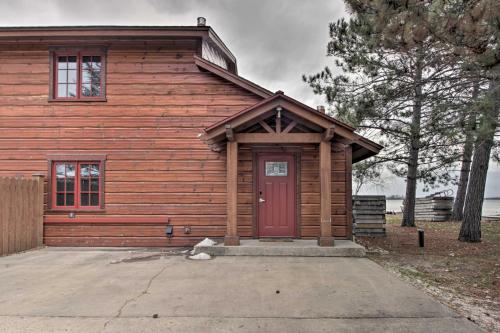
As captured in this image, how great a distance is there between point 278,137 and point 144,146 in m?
3.34

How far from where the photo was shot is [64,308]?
3955mm

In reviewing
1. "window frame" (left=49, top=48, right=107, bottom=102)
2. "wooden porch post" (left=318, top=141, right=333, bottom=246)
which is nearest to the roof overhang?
"window frame" (left=49, top=48, right=107, bottom=102)

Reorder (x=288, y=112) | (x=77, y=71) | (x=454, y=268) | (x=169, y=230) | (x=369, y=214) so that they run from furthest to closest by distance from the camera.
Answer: (x=369, y=214) < (x=77, y=71) < (x=169, y=230) < (x=288, y=112) < (x=454, y=268)

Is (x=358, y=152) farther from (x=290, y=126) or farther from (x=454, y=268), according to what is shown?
(x=454, y=268)

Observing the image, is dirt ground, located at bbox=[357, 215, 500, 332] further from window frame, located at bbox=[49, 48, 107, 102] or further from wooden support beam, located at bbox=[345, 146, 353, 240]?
window frame, located at bbox=[49, 48, 107, 102]

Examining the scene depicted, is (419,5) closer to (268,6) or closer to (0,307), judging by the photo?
(0,307)

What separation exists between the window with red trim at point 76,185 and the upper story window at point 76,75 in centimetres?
172

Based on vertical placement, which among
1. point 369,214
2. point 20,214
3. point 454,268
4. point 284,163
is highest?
A: point 284,163

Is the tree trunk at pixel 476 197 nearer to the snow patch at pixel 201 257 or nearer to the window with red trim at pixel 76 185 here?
the snow patch at pixel 201 257

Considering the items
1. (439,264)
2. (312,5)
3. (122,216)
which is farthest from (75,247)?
(312,5)

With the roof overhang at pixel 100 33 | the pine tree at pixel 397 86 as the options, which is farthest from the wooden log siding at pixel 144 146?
the pine tree at pixel 397 86

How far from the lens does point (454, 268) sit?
629cm

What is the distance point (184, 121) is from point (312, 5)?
7.15 metres

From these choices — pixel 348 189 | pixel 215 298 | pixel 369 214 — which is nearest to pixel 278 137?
pixel 348 189
